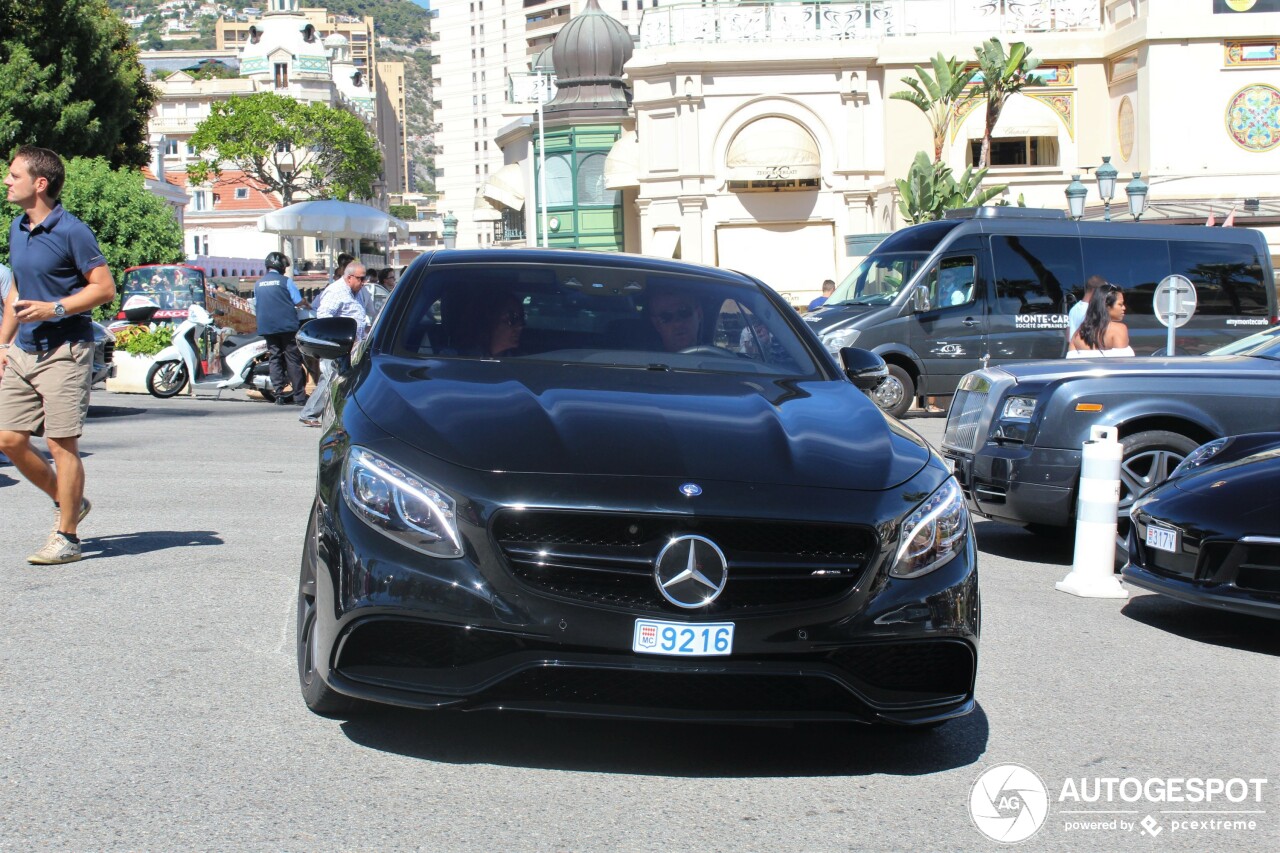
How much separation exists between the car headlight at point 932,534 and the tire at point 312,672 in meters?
1.74

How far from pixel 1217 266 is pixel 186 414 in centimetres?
1274

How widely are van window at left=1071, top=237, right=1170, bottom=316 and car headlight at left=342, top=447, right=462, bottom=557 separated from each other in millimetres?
15070

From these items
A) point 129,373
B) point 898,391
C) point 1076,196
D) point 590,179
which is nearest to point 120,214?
point 129,373

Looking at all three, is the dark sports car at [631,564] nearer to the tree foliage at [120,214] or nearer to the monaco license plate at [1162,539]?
the monaco license plate at [1162,539]

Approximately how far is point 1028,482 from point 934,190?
1054 inches

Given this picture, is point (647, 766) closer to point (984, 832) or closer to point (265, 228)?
point (984, 832)

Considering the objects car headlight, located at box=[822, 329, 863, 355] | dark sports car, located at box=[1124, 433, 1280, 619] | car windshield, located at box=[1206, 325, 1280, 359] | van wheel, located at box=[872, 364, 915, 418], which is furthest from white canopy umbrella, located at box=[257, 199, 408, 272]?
dark sports car, located at box=[1124, 433, 1280, 619]

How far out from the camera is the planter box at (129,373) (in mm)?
20609

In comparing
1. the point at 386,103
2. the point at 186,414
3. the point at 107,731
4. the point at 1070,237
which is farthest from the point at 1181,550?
the point at 386,103

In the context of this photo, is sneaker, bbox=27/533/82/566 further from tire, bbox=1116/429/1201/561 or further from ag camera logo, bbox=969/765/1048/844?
tire, bbox=1116/429/1201/561

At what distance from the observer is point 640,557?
12.8ft

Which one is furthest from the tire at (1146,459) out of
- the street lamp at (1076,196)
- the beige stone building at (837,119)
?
the beige stone building at (837,119)

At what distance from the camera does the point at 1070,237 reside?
58.3 ft

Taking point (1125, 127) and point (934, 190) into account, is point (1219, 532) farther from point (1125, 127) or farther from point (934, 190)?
point (1125, 127)
